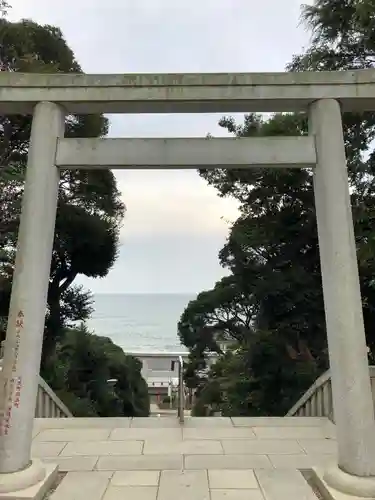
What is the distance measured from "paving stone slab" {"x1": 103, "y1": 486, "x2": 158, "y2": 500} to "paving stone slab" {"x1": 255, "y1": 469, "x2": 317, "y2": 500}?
762 mm

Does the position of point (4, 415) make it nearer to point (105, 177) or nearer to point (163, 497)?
point (163, 497)

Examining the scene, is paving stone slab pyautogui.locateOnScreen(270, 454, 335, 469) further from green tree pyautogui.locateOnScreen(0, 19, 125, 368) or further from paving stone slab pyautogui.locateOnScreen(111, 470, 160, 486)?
green tree pyautogui.locateOnScreen(0, 19, 125, 368)

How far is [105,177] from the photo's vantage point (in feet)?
38.1

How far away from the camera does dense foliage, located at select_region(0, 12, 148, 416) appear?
853 centimetres

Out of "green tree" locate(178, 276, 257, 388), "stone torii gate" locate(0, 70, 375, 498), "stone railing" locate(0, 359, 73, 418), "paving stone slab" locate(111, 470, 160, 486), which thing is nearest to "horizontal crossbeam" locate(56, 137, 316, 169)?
"stone torii gate" locate(0, 70, 375, 498)

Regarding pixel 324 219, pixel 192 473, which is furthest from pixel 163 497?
pixel 324 219

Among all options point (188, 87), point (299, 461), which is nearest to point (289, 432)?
point (299, 461)

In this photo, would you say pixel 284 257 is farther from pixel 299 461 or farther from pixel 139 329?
pixel 139 329

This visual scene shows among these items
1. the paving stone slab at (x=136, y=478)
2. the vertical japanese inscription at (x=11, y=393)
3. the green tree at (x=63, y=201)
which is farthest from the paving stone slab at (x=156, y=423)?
the green tree at (x=63, y=201)

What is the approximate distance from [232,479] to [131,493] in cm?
74

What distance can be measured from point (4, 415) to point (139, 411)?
14.1 meters

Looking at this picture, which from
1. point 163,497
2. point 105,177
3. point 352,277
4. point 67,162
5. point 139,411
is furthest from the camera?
point 139,411

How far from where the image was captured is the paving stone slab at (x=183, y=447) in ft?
11.9

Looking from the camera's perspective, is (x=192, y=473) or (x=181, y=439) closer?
(x=192, y=473)
